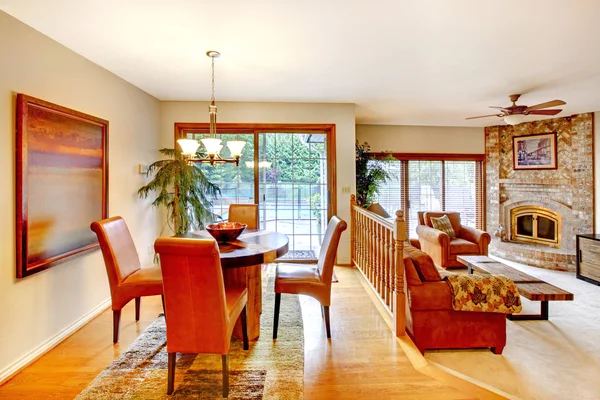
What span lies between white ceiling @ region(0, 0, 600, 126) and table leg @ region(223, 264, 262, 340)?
1.83 meters

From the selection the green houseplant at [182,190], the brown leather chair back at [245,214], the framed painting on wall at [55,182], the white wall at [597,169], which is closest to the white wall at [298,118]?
the green houseplant at [182,190]

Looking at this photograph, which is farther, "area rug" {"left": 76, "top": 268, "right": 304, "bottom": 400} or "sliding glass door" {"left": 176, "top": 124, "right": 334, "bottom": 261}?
"sliding glass door" {"left": 176, "top": 124, "right": 334, "bottom": 261}

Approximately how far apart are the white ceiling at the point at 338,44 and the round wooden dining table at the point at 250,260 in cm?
162

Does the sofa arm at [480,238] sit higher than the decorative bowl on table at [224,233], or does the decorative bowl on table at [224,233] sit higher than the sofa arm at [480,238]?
the decorative bowl on table at [224,233]

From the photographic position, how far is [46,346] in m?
2.39

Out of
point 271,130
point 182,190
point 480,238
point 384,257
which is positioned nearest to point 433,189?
point 480,238

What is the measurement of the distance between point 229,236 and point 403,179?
4.67 m

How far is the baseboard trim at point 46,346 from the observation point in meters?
2.08

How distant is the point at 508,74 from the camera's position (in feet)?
11.1

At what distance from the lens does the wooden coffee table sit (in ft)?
9.48

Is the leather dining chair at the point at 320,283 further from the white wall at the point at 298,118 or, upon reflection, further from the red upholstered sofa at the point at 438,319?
the white wall at the point at 298,118

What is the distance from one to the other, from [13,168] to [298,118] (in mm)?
3219

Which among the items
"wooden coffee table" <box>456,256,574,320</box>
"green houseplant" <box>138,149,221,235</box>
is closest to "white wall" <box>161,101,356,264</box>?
"green houseplant" <box>138,149,221,235</box>

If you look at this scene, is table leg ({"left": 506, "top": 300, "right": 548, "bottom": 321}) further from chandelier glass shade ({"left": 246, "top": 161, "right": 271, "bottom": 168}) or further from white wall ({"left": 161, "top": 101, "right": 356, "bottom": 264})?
chandelier glass shade ({"left": 246, "top": 161, "right": 271, "bottom": 168})
